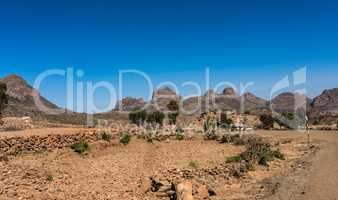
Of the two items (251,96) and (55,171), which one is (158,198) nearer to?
(55,171)

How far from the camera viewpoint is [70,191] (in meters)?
13.9

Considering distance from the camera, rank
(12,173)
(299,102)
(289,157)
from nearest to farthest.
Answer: (12,173)
(289,157)
(299,102)

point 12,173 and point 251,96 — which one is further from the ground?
point 251,96

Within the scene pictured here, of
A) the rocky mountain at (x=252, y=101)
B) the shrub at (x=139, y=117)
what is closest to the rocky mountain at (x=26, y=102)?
the shrub at (x=139, y=117)

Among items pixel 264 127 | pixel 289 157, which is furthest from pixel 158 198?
pixel 264 127

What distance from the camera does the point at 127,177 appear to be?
17281mm

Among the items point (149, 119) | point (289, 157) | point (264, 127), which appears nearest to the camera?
point (289, 157)

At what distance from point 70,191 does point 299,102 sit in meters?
171

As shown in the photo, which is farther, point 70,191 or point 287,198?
point 70,191

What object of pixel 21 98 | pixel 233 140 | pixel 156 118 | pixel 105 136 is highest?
pixel 21 98

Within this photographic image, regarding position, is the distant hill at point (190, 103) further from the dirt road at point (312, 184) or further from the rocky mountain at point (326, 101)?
the dirt road at point (312, 184)

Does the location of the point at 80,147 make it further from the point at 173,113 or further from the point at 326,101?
the point at 326,101

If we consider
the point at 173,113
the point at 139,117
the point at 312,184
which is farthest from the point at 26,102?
the point at 312,184

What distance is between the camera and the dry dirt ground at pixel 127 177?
1325 cm
